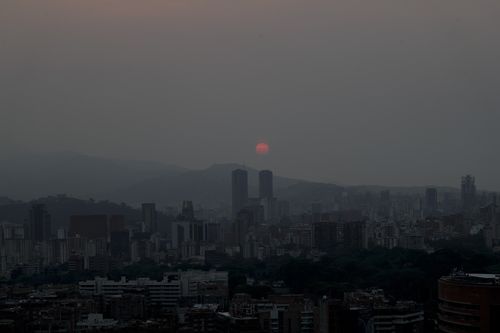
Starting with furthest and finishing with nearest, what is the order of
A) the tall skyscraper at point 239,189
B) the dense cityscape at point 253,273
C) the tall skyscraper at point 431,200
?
1. the tall skyscraper at point 239,189
2. the tall skyscraper at point 431,200
3. the dense cityscape at point 253,273

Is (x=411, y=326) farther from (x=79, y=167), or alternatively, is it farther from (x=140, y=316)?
(x=79, y=167)

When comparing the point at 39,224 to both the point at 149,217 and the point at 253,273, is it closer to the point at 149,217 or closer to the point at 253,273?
the point at 149,217

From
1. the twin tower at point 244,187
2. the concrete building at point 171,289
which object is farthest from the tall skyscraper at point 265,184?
the concrete building at point 171,289

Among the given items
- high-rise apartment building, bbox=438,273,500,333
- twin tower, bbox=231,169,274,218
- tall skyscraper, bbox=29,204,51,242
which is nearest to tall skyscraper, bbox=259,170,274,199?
twin tower, bbox=231,169,274,218

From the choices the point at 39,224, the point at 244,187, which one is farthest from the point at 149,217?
the point at 244,187

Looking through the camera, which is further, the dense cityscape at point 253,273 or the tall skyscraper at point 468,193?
the tall skyscraper at point 468,193

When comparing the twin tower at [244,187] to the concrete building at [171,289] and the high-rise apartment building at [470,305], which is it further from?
the high-rise apartment building at [470,305]

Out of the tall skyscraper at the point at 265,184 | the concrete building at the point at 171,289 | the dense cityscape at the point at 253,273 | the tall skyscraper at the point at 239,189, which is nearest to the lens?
the dense cityscape at the point at 253,273
